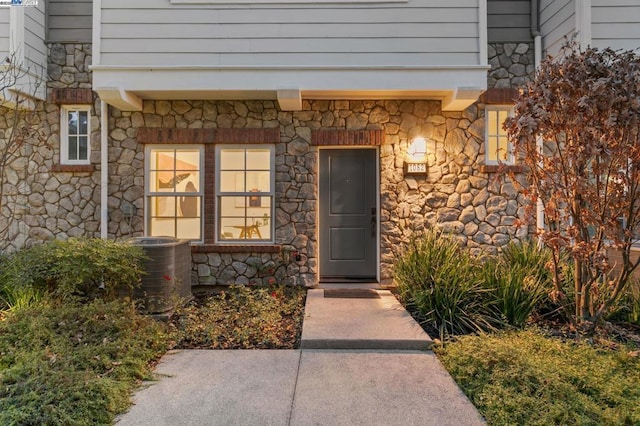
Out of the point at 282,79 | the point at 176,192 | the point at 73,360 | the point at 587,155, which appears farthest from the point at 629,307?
the point at 176,192

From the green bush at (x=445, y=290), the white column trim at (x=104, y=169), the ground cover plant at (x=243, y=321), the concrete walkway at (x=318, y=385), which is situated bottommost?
the concrete walkway at (x=318, y=385)

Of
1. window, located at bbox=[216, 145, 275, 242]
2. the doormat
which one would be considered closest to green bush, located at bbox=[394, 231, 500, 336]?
the doormat

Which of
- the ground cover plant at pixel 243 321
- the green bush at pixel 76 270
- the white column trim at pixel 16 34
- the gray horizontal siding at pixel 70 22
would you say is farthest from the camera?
the gray horizontal siding at pixel 70 22

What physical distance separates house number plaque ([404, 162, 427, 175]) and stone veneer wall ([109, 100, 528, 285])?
0.09 metres

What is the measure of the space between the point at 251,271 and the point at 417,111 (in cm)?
340

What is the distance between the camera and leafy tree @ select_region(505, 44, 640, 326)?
316cm

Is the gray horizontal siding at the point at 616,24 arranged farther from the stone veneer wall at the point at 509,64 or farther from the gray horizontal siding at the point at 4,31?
the gray horizontal siding at the point at 4,31

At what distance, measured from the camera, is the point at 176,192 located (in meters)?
5.61

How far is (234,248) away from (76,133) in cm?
298

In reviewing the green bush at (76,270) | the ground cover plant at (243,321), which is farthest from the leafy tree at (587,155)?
the green bush at (76,270)

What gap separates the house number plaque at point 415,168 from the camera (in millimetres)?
5402

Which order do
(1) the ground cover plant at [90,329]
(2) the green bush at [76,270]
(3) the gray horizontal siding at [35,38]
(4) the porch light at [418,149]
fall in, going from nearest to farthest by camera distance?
(1) the ground cover plant at [90,329], (2) the green bush at [76,270], (3) the gray horizontal siding at [35,38], (4) the porch light at [418,149]

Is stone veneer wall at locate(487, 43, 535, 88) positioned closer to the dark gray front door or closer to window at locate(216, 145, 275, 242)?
the dark gray front door

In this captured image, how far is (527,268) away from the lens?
432 cm
